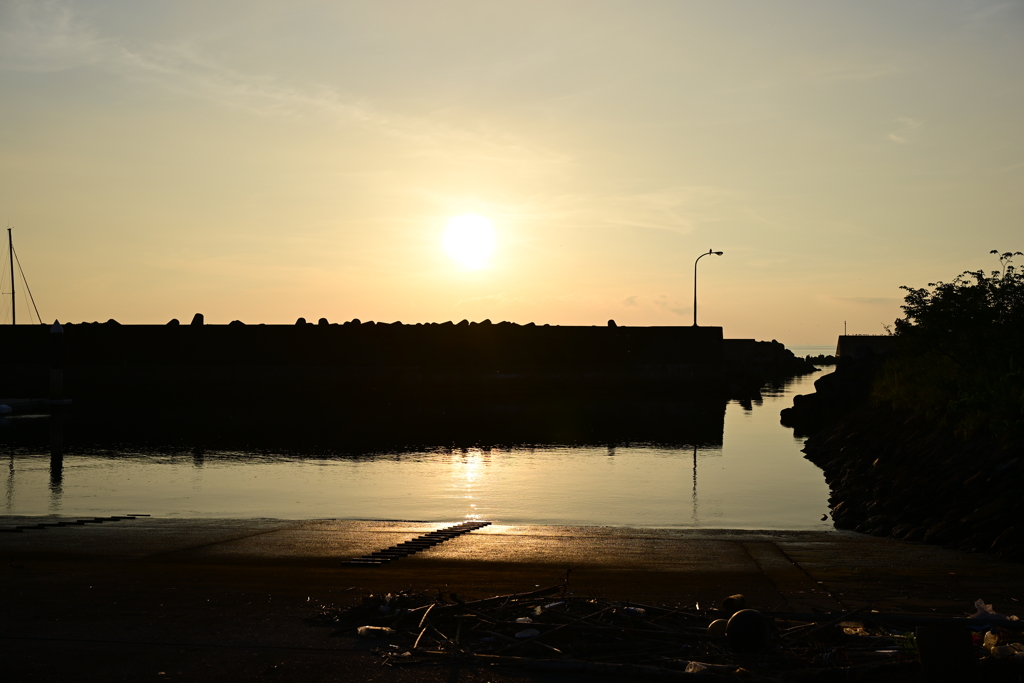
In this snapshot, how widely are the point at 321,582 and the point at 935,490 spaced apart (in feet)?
40.3

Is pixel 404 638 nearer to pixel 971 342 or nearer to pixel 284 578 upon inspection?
pixel 284 578

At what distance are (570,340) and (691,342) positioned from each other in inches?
452

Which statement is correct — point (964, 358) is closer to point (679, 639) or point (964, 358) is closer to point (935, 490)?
point (935, 490)

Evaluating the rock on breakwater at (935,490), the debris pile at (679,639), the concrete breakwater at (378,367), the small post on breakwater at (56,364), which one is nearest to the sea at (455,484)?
the rock on breakwater at (935,490)

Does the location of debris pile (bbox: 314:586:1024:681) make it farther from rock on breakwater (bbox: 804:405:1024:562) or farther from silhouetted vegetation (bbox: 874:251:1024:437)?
silhouetted vegetation (bbox: 874:251:1024:437)

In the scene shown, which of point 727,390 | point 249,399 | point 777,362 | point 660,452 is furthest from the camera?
point 777,362

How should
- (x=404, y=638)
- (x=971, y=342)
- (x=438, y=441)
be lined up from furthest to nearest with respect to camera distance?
(x=438, y=441) < (x=971, y=342) < (x=404, y=638)

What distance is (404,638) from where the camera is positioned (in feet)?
25.9

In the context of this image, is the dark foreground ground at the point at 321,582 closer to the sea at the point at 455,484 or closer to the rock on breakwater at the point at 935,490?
the rock on breakwater at the point at 935,490

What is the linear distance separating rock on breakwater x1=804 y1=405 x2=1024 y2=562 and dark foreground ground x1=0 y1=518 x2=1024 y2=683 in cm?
75

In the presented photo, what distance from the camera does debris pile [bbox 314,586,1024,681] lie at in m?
6.84

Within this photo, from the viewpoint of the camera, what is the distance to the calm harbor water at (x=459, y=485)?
21.8m

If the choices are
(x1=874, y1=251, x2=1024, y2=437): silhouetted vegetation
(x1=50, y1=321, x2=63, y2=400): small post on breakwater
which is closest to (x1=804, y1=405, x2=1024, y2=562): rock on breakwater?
(x1=874, y1=251, x2=1024, y2=437): silhouetted vegetation

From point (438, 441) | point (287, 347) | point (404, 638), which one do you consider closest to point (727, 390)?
point (287, 347)
